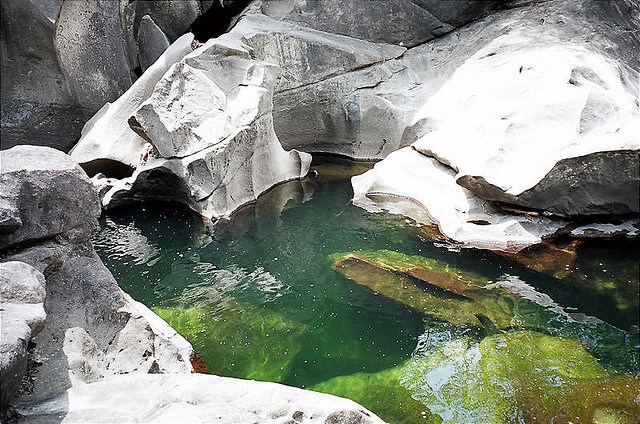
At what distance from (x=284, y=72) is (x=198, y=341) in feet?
17.1

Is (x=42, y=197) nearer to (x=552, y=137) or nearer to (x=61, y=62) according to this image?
(x=552, y=137)

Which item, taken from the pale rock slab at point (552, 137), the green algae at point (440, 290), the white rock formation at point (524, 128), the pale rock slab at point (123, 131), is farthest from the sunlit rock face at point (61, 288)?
the pale rock slab at point (123, 131)

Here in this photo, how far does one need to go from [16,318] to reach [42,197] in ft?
3.44

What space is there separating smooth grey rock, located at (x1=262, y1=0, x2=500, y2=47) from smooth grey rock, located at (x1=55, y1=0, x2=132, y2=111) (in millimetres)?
2303

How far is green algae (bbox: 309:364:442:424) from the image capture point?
166 inches

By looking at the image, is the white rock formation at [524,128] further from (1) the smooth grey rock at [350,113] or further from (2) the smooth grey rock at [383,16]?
(2) the smooth grey rock at [383,16]

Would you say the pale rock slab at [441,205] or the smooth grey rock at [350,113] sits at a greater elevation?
the smooth grey rock at [350,113]

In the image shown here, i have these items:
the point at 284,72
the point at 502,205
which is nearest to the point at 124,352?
the point at 502,205

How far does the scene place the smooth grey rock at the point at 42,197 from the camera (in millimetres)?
3377

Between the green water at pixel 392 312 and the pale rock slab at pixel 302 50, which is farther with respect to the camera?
the pale rock slab at pixel 302 50

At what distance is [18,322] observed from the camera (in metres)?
2.66

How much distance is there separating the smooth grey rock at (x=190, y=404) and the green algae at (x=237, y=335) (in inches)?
70.5

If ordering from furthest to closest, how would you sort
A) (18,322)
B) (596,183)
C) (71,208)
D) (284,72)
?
(284,72), (596,183), (71,208), (18,322)

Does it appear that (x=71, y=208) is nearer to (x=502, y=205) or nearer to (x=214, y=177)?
(x=214, y=177)
